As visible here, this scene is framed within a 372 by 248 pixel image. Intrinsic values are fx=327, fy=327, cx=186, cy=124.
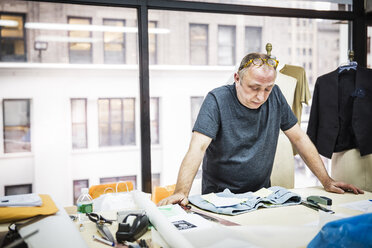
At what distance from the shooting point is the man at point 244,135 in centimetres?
179

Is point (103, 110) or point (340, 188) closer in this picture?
point (340, 188)

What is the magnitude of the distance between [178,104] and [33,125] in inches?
157

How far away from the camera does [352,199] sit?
1.65m

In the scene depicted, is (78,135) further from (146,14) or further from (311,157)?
(311,157)

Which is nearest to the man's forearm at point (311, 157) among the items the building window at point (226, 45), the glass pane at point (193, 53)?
the glass pane at point (193, 53)

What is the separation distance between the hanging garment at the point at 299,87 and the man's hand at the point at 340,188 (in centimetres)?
133

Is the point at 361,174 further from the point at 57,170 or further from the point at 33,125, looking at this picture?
the point at 57,170

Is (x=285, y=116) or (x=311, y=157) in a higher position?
(x=285, y=116)

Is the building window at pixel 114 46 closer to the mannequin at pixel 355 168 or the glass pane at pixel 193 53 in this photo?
the glass pane at pixel 193 53

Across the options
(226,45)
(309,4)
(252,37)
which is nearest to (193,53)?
(226,45)

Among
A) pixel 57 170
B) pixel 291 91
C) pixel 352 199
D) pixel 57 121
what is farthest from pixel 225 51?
pixel 352 199

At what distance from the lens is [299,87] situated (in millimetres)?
3080

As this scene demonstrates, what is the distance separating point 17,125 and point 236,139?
6.16 m

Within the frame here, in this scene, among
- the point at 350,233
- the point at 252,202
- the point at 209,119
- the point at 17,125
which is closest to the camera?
the point at 350,233
